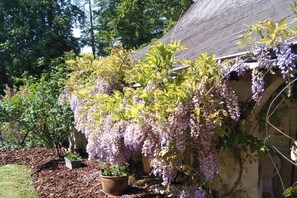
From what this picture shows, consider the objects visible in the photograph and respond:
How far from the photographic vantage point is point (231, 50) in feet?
10.7

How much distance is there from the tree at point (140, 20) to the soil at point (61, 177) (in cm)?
1214

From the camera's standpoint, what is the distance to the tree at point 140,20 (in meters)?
20.3

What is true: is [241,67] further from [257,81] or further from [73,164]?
[73,164]

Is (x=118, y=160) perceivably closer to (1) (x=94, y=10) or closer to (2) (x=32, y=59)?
(2) (x=32, y=59)

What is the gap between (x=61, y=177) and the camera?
6.51 m

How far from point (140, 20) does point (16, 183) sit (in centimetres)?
1608

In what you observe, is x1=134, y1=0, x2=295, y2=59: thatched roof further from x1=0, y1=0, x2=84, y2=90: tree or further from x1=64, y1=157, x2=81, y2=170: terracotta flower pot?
x1=0, y1=0, x2=84, y2=90: tree

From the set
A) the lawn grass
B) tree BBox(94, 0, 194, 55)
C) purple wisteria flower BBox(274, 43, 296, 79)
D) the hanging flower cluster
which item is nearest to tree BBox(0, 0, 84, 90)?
tree BBox(94, 0, 194, 55)

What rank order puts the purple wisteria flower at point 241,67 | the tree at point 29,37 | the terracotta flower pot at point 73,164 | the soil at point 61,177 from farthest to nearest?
the tree at point 29,37, the terracotta flower pot at point 73,164, the soil at point 61,177, the purple wisteria flower at point 241,67

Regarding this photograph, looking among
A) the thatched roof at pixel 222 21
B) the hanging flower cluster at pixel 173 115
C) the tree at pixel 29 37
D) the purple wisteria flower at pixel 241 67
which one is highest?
the tree at pixel 29 37

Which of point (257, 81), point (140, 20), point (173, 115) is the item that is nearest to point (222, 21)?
point (173, 115)

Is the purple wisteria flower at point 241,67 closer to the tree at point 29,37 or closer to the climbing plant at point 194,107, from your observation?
the climbing plant at point 194,107

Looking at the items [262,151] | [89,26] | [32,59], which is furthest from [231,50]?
[89,26]

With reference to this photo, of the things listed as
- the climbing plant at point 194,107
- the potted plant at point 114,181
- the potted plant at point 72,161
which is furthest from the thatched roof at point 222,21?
the potted plant at point 72,161
